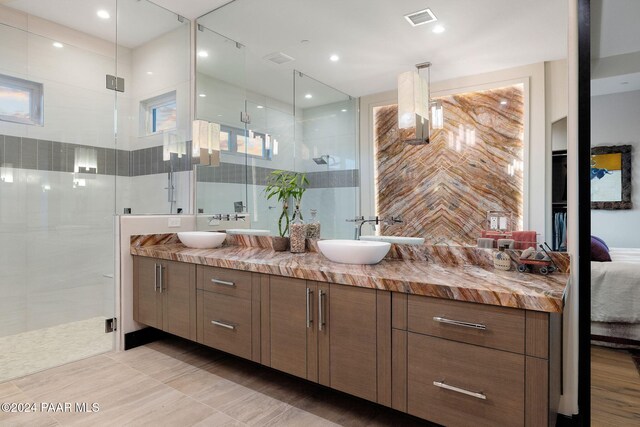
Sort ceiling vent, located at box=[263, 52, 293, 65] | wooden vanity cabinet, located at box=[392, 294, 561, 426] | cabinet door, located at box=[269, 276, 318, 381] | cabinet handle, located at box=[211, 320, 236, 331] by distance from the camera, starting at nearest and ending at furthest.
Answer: wooden vanity cabinet, located at box=[392, 294, 561, 426]
cabinet door, located at box=[269, 276, 318, 381]
cabinet handle, located at box=[211, 320, 236, 331]
ceiling vent, located at box=[263, 52, 293, 65]

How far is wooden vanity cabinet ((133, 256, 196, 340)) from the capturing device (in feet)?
8.36

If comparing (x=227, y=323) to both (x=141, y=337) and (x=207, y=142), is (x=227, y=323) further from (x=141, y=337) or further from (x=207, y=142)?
(x=207, y=142)

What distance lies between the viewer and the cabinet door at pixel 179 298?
2.53m

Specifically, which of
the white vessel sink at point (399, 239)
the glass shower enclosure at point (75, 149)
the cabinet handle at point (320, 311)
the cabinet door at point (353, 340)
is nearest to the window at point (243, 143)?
the glass shower enclosure at point (75, 149)

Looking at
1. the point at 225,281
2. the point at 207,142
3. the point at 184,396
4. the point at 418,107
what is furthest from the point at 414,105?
the point at 184,396

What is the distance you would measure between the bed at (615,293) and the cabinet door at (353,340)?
1.16 m

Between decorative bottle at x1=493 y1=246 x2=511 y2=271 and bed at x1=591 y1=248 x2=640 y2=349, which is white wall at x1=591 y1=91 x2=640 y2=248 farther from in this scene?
decorative bottle at x1=493 y1=246 x2=511 y2=271

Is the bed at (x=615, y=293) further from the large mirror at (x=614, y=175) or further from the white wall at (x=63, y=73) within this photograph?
the white wall at (x=63, y=73)

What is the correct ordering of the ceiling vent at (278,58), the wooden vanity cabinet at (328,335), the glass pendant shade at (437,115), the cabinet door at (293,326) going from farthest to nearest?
the ceiling vent at (278,58)
the glass pendant shade at (437,115)
the cabinet door at (293,326)
the wooden vanity cabinet at (328,335)

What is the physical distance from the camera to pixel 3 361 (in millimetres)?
2635

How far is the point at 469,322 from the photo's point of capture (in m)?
1.44

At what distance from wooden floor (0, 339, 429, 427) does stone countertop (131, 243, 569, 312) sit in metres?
0.74

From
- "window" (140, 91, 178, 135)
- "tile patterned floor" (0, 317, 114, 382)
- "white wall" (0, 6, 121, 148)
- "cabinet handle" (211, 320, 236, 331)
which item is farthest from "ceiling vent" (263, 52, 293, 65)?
"tile patterned floor" (0, 317, 114, 382)

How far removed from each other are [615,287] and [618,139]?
2.46 ft
